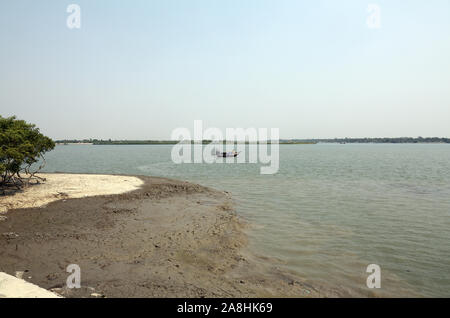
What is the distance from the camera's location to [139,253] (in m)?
10.2

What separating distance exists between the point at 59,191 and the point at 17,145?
15.1ft

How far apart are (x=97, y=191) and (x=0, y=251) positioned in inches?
471

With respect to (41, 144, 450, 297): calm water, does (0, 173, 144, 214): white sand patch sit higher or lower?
higher

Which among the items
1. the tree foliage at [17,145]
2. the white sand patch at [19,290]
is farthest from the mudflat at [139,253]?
the tree foliage at [17,145]

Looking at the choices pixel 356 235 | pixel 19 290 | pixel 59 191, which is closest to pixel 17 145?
pixel 59 191

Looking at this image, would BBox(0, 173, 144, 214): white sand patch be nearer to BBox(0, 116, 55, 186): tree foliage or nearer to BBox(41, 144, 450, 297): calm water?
BBox(0, 116, 55, 186): tree foliage

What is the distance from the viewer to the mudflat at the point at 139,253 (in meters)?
7.74

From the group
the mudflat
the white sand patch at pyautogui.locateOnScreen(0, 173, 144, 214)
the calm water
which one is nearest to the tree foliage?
the white sand patch at pyautogui.locateOnScreen(0, 173, 144, 214)

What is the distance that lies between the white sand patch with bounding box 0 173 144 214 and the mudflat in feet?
4.12

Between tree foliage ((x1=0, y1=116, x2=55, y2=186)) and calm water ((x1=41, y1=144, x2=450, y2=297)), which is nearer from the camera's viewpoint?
calm water ((x1=41, y1=144, x2=450, y2=297))

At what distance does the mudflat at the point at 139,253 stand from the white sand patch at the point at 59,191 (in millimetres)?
1255

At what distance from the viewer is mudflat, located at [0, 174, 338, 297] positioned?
774 centimetres

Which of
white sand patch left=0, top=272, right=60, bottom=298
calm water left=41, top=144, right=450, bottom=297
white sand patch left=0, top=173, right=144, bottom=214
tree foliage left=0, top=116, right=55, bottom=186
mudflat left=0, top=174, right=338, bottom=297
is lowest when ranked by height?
calm water left=41, top=144, right=450, bottom=297
